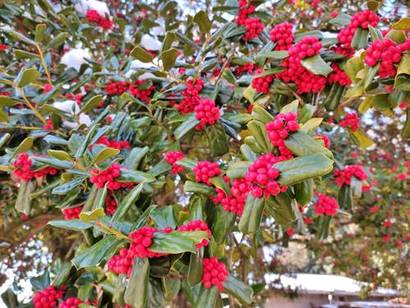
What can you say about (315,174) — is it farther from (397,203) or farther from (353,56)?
(397,203)

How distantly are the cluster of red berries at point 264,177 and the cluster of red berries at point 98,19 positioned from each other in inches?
79.5

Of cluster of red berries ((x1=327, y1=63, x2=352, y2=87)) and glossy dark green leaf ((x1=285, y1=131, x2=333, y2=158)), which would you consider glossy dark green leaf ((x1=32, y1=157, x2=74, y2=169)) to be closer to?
glossy dark green leaf ((x1=285, y1=131, x2=333, y2=158))

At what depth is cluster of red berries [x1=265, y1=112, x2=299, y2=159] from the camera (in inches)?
41.6

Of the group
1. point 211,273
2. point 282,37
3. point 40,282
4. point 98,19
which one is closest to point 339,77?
point 282,37

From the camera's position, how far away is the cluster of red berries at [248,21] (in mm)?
1824

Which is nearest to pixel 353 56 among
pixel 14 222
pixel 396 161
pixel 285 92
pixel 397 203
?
pixel 285 92

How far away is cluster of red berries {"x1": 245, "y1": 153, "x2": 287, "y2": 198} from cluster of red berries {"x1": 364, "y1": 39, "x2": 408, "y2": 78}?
0.43 meters

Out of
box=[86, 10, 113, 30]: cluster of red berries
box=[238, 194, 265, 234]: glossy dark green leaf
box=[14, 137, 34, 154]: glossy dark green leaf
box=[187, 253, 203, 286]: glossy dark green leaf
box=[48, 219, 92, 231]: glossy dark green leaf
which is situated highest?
box=[86, 10, 113, 30]: cluster of red berries

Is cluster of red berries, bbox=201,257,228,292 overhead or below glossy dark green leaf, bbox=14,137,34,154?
below

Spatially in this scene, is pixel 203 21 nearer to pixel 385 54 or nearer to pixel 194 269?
pixel 385 54

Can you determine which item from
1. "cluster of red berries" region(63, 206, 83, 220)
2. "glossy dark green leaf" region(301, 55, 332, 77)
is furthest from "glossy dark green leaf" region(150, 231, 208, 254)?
"glossy dark green leaf" region(301, 55, 332, 77)

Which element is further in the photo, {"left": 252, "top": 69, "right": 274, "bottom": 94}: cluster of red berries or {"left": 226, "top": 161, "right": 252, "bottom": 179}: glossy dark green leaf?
{"left": 252, "top": 69, "right": 274, "bottom": 94}: cluster of red berries

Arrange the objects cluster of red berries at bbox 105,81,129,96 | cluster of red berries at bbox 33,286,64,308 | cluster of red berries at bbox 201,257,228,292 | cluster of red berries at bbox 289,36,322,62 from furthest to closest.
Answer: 1. cluster of red berries at bbox 105,81,129,96
2. cluster of red berries at bbox 33,286,64,308
3. cluster of red berries at bbox 289,36,322,62
4. cluster of red berries at bbox 201,257,228,292

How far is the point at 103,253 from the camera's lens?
1.12 m
